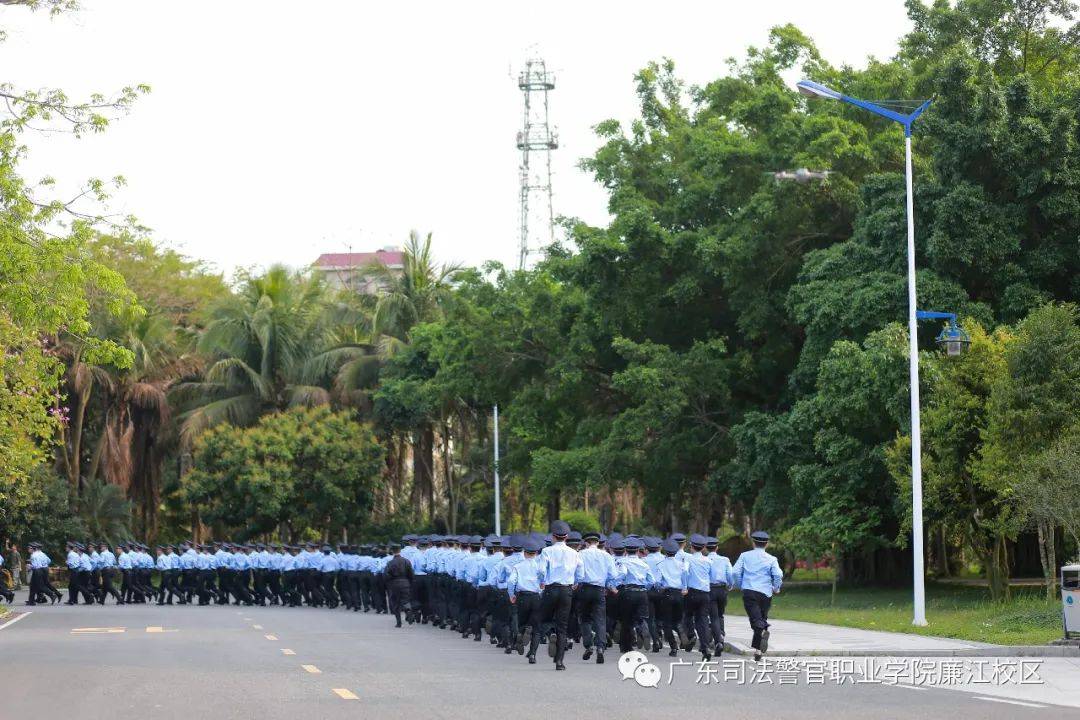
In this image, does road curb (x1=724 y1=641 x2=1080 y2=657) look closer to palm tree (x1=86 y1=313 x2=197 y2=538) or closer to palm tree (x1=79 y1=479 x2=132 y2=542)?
palm tree (x1=79 y1=479 x2=132 y2=542)

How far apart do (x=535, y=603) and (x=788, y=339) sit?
75.9 feet

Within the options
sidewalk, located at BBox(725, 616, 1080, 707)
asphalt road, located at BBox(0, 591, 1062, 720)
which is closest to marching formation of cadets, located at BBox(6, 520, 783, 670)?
asphalt road, located at BBox(0, 591, 1062, 720)

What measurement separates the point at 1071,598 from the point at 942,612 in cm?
909

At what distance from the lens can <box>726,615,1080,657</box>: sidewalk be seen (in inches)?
777

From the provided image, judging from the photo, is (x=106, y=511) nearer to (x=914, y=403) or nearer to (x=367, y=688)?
(x=914, y=403)

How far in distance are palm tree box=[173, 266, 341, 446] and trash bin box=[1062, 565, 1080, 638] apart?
39.8m

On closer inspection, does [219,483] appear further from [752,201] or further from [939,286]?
[939,286]

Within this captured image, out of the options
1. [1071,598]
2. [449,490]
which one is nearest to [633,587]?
[1071,598]

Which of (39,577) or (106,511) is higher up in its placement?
(106,511)

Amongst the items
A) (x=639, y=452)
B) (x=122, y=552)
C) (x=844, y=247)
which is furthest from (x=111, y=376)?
(x=844, y=247)

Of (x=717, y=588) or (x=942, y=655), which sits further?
(x=717, y=588)

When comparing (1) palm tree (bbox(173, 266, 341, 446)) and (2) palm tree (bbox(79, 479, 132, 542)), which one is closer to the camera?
(2) palm tree (bbox(79, 479, 132, 542))

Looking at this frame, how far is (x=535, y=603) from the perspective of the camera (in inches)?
774

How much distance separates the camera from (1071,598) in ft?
64.4
